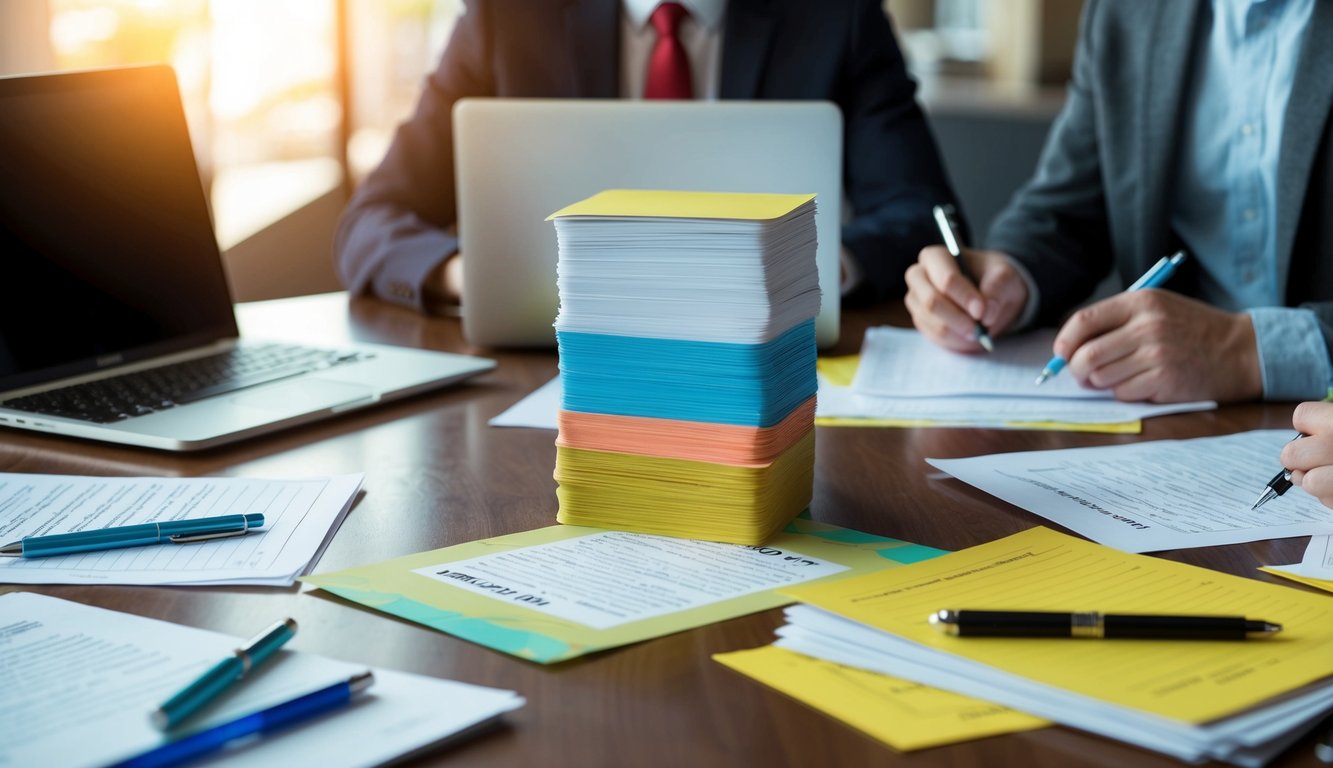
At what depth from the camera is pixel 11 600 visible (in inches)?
30.2

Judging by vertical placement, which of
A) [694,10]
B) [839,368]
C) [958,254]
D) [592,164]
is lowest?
[839,368]

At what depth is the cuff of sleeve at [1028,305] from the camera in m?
1.56

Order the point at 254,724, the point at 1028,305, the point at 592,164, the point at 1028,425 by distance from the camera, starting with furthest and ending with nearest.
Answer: the point at 1028,305
the point at 592,164
the point at 1028,425
the point at 254,724

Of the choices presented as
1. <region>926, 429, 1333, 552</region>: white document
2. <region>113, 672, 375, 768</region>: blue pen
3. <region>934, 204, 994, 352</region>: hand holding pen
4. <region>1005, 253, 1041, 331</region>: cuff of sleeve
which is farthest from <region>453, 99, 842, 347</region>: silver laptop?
<region>113, 672, 375, 768</region>: blue pen

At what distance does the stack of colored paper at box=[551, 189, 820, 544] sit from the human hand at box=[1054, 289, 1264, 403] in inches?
19.8

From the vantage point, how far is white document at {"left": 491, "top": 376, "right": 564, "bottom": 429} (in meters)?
1.20

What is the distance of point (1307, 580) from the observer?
0.79 meters

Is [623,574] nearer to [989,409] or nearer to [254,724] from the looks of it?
[254,724]

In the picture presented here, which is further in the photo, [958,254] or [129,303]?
[958,254]

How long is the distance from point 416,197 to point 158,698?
1.43 metres

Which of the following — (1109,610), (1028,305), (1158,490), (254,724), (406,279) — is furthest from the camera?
(406,279)

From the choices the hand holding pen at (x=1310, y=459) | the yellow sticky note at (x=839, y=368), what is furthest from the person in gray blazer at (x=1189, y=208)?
the hand holding pen at (x=1310, y=459)

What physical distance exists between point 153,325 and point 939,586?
935mm

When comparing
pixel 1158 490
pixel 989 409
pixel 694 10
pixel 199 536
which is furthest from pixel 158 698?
pixel 694 10
